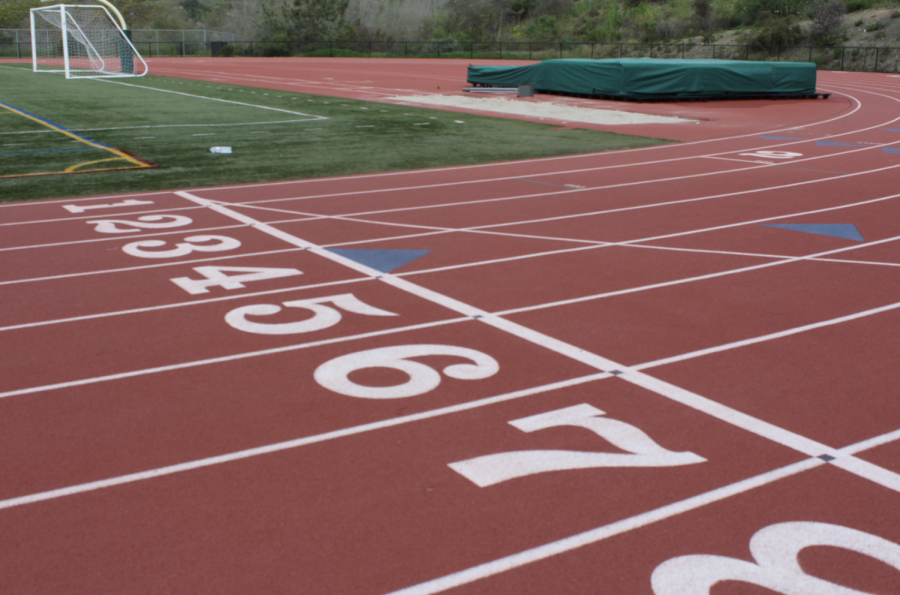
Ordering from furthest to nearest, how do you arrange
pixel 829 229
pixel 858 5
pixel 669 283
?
pixel 858 5
pixel 829 229
pixel 669 283

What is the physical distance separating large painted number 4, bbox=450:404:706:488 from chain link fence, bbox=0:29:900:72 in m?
50.7

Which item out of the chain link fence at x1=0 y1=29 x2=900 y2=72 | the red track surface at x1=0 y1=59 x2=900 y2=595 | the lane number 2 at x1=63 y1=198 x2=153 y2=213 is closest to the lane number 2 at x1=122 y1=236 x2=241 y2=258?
the red track surface at x1=0 y1=59 x2=900 y2=595

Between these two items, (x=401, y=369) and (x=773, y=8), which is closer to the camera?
(x=401, y=369)

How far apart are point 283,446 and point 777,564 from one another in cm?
227

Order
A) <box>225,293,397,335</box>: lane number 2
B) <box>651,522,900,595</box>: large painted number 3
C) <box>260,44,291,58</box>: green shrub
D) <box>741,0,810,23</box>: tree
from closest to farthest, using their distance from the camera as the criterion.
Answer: <box>651,522,900,595</box>: large painted number 3, <box>225,293,397,335</box>: lane number 2, <box>741,0,810,23</box>: tree, <box>260,44,291,58</box>: green shrub

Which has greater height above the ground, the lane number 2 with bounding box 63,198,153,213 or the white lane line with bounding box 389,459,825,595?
the lane number 2 with bounding box 63,198,153,213

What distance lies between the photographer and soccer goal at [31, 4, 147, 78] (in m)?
36.2

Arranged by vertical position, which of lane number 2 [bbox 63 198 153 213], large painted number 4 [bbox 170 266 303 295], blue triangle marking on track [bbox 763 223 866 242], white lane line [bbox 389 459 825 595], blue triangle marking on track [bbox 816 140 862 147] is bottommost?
white lane line [bbox 389 459 825 595]

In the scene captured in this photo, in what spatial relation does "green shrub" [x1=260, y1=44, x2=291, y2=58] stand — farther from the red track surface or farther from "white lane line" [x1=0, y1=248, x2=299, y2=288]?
"white lane line" [x1=0, y1=248, x2=299, y2=288]

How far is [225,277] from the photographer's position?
6.98 meters

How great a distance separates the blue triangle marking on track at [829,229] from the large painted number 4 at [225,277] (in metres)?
→ 5.48

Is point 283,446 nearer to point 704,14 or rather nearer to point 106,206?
point 106,206

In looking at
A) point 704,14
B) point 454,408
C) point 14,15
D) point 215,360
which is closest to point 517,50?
point 704,14

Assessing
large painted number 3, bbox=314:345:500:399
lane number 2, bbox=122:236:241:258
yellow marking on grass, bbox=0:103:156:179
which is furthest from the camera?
yellow marking on grass, bbox=0:103:156:179
